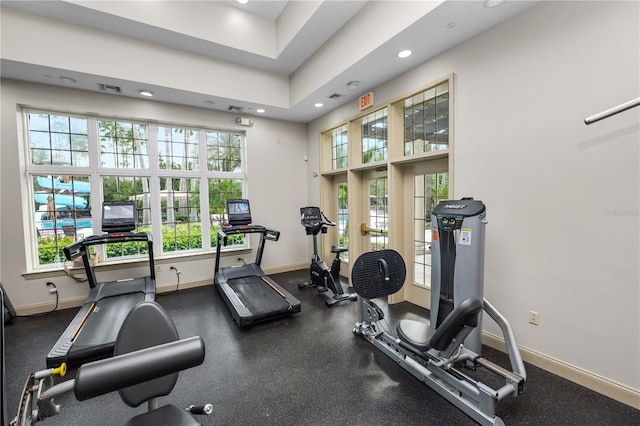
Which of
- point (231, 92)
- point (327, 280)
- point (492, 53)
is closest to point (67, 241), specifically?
point (231, 92)

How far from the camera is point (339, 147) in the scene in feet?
17.3

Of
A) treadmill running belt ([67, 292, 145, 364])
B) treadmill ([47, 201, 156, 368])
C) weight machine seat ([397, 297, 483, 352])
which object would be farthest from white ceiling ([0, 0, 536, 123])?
treadmill running belt ([67, 292, 145, 364])

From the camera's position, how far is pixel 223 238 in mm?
4418

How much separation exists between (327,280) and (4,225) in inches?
175

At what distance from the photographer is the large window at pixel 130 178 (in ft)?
13.2

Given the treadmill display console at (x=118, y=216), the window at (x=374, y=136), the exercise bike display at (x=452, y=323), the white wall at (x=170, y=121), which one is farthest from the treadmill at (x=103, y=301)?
the window at (x=374, y=136)

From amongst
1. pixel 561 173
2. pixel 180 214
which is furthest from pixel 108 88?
pixel 561 173

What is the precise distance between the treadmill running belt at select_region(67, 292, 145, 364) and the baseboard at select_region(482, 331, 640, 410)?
3758 mm

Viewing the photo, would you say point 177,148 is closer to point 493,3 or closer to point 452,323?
point 493,3

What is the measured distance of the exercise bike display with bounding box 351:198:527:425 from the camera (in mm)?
1852

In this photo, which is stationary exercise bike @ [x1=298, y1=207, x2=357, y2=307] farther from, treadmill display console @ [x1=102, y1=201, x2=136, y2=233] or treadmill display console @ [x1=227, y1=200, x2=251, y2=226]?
treadmill display console @ [x1=102, y1=201, x2=136, y2=233]

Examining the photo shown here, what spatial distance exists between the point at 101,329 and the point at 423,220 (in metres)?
4.11

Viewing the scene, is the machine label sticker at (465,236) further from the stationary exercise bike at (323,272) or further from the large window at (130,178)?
the large window at (130,178)

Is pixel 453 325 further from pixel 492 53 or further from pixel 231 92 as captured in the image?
pixel 231 92
